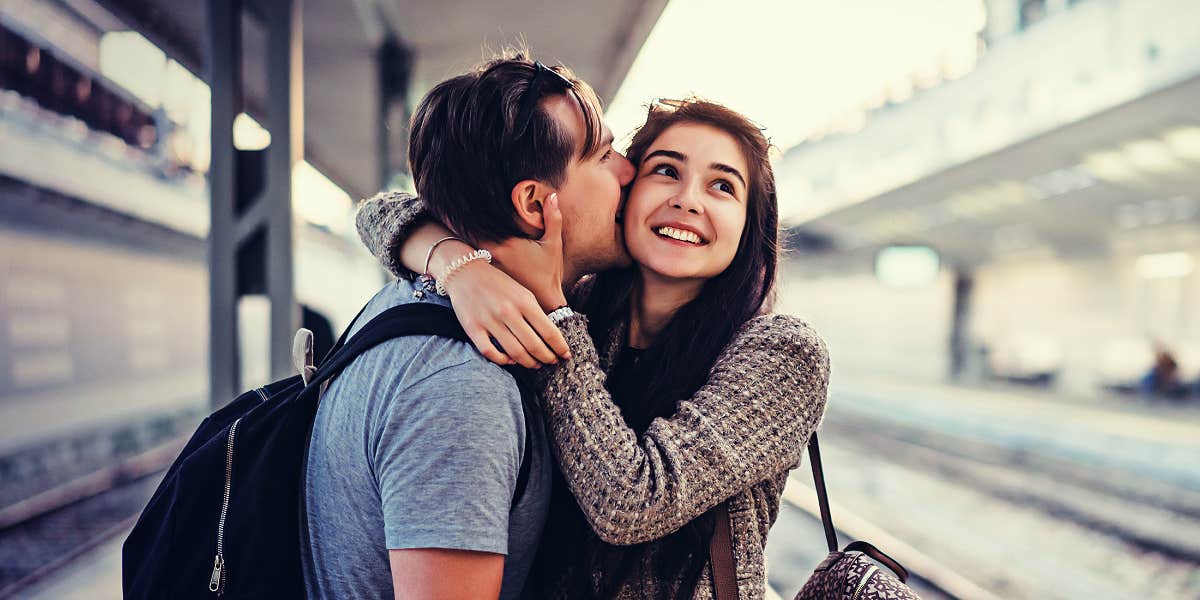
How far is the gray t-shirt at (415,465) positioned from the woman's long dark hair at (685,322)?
295 millimetres

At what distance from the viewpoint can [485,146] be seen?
1432 mm

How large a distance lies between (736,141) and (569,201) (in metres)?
0.66

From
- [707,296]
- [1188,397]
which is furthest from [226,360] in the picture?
[1188,397]

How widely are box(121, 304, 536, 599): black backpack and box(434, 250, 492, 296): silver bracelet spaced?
0.33 feet

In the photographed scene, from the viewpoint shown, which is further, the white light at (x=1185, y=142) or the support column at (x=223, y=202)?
the white light at (x=1185, y=142)

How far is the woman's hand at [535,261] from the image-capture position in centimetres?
158

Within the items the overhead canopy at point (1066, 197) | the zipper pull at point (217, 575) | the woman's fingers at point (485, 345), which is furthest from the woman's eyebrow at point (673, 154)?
the overhead canopy at point (1066, 197)

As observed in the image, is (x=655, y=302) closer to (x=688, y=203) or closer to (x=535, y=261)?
(x=688, y=203)

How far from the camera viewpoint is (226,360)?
4094mm

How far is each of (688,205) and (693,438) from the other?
667mm

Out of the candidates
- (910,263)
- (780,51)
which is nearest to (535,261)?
(780,51)

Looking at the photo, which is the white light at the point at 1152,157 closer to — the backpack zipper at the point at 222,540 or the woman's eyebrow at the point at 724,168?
the woman's eyebrow at the point at 724,168

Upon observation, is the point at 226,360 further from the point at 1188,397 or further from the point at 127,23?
the point at 1188,397

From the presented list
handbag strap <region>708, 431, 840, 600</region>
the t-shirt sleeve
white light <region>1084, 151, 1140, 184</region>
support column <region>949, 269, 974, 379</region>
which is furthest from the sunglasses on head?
support column <region>949, 269, 974, 379</region>
